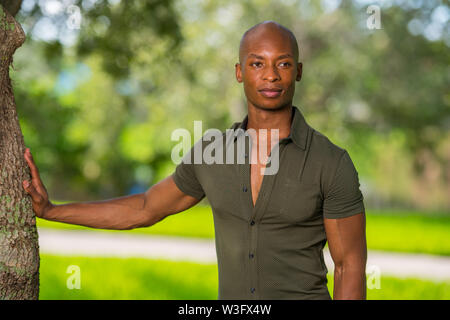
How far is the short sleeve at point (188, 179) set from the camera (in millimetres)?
2709

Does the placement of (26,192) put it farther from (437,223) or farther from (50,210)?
(437,223)

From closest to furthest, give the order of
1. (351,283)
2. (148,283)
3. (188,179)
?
(351,283)
(188,179)
(148,283)

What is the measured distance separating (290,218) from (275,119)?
48cm

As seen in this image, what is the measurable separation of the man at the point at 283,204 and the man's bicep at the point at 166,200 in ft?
1.03

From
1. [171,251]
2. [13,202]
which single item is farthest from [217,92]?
[13,202]

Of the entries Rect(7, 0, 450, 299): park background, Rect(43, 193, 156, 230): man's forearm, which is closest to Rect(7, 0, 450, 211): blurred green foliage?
Rect(7, 0, 450, 299): park background

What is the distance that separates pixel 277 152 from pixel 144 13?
16.4 ft

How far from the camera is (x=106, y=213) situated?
2.76 metres

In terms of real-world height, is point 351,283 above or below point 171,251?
below

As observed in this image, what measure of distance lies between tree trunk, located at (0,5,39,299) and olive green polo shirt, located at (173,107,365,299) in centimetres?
91

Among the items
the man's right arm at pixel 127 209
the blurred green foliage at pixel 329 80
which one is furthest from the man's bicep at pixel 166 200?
the blurred green foliage at pixel 329 80

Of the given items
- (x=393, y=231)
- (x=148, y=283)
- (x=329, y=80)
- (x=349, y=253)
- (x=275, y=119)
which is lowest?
(x=349, y=253)
